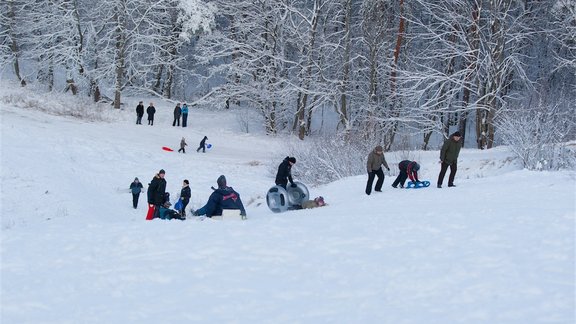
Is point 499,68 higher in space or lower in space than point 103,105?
higher

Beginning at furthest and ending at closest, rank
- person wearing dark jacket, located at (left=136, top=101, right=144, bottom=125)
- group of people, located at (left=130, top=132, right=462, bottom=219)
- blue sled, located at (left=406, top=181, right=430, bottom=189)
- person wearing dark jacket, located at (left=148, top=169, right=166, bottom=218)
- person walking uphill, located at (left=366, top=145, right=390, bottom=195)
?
person wearing dark jacket, located at (left=136, top=101, right=144, bottom=125) < blue sled, located at (left=406, top=181, right=430, bottom=189) < person wearing dark jacket, located at (left=148, top=169, right=166, bottom=218) < person walking uphill, located at (left=366, top=145, right=390, bottom=195) < group of people, located at (left=130, top=132, right=462, bottom=219)

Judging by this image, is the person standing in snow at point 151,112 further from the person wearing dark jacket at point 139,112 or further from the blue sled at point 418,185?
the blue sled at point 418,185

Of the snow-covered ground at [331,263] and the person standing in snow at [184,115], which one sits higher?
the person standing in snow at [184,115]

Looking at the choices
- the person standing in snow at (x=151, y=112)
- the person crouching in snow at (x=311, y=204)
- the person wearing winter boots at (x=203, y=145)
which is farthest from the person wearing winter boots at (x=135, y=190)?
the person standing in snow at (x=151, y=112)

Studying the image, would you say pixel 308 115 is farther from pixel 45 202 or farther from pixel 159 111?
pixel 45 202

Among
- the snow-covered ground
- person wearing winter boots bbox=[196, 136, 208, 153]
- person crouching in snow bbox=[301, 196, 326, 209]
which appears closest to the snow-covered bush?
the snow-covered ground

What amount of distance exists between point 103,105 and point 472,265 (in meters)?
30.7

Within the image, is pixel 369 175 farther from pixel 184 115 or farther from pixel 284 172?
pixel 184 115

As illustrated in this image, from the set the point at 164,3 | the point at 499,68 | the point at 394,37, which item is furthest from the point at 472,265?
the point at 164,3

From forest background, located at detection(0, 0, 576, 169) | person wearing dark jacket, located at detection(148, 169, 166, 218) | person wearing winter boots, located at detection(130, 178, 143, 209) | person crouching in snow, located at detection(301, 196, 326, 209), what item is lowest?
person wearing winter boots, located at detection(130, 178, 143, 209)

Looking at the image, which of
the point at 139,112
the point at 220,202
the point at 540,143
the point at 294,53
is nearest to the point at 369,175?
the point at 220,202

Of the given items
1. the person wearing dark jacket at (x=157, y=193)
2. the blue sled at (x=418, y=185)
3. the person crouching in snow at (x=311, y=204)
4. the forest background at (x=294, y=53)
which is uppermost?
the forest background at (x=294, y=53)

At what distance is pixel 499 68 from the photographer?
28.2 m

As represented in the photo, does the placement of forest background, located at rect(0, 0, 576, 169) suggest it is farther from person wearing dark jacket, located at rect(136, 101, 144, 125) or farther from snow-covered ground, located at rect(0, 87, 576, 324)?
snow-covered ground, located at rect(0, 87, 576, 324)
